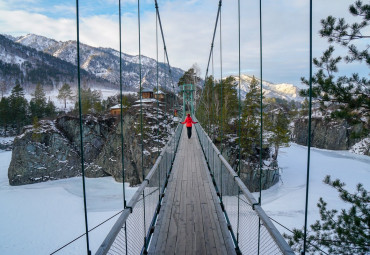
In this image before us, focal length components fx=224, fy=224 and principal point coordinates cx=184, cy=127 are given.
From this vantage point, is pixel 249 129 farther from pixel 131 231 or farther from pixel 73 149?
pixel 73 149

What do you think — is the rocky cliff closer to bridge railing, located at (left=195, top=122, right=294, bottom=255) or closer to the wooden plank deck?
the wooden plank deck

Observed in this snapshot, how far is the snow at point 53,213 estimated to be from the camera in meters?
14.7

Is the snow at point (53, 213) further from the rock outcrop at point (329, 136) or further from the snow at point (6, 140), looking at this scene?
the rock outcrop at point (329, 136)

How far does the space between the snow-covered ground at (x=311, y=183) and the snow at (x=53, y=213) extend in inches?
457

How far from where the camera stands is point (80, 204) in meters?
21.2

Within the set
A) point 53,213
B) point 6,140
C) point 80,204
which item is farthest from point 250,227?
point 6,140

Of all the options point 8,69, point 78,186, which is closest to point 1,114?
point 78,186

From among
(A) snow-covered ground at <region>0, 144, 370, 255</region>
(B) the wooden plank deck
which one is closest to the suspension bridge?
(B) the wooden plank deck

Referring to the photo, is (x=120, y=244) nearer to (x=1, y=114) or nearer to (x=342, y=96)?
(x=342, y=96)

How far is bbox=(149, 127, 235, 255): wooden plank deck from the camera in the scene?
233 centimetres

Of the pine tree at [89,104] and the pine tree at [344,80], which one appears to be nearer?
the pine tree at [344,80]

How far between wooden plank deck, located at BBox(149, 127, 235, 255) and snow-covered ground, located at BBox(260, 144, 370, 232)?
12.0 m

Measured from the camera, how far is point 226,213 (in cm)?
304

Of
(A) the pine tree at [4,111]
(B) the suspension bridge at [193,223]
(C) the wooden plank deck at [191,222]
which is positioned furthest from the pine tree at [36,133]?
(B) the suspension bridge at [193,223]
